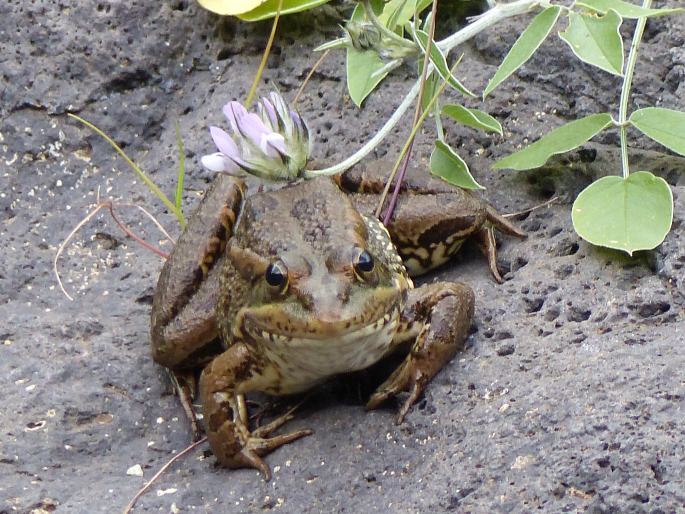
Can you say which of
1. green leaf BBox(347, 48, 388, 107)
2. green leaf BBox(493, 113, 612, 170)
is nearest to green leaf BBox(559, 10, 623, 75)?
green leaf BBox(493, 113, 612, 170)

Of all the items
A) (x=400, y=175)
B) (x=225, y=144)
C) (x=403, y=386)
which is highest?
(x=225, y=144)

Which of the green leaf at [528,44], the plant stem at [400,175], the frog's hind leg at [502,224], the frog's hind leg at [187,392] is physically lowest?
the frog's hind leg at [187,392]

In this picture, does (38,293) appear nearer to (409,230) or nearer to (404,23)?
(409,230)

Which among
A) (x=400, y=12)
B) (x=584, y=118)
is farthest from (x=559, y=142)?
(x=400, y=12)

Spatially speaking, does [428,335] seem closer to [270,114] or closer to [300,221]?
[300,221]

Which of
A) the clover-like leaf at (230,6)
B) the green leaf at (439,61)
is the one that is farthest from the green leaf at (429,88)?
the clover-like leaf at (230,6)

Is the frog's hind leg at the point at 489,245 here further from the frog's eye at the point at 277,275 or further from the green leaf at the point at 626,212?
the frog's eye at the point at 277,275

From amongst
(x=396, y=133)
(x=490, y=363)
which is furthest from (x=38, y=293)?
(x=490, y=363)
